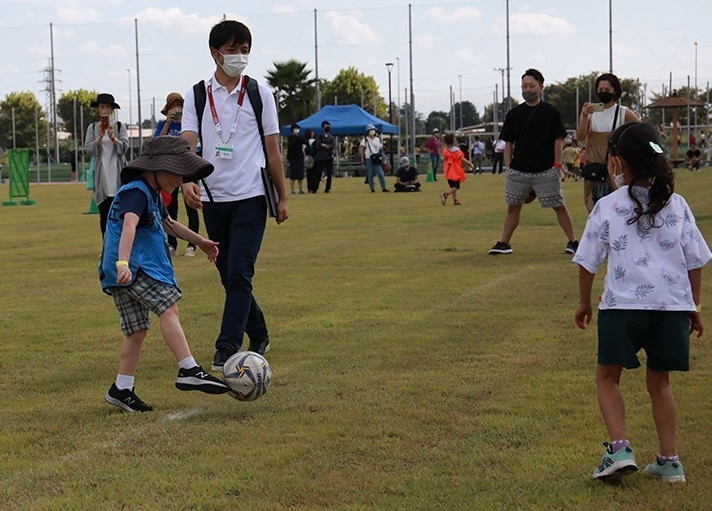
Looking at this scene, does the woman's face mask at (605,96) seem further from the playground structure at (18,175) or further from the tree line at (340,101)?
the tree line at (340,101)

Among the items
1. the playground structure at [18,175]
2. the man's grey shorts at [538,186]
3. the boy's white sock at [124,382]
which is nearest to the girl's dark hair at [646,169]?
the boy's white sock at [124,382]

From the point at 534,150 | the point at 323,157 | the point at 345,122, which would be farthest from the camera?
the point at 345,122

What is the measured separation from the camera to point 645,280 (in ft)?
15.2

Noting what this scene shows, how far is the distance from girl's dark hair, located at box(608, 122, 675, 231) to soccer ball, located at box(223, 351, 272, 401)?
7.46 feet

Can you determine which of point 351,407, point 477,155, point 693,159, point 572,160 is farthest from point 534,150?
point 477,155

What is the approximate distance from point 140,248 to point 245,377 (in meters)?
0.82

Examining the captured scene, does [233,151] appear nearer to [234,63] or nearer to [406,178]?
[234,63]

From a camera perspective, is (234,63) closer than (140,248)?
No

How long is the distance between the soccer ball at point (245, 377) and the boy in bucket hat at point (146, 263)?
0.07 meters

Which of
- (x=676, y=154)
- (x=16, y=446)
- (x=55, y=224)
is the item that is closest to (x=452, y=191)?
(x=55, y=224)

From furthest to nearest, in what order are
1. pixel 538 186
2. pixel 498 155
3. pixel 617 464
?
1. pixel 498 155
2. pixel 538 186
3. pixel 617 464

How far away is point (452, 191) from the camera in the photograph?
25438 mm

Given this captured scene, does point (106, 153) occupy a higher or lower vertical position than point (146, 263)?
higher

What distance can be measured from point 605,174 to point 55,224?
13.6m
